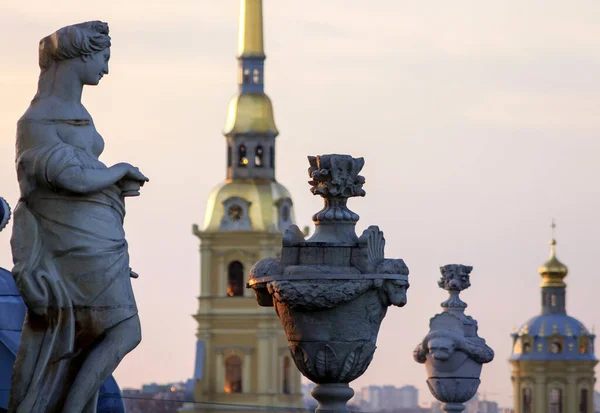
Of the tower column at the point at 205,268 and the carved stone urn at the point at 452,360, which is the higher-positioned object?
the tower column at the point at 205,268

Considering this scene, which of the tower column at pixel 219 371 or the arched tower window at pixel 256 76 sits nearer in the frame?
the arched tower window at pixel 256 76

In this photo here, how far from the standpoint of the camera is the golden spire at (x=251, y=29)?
158 m

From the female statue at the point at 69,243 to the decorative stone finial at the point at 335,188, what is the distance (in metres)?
4.73

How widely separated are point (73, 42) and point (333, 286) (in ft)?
15.2

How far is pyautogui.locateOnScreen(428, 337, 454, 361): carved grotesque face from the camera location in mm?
28641

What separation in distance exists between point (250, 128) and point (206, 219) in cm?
612

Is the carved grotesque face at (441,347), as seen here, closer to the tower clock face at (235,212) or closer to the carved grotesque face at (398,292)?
the carved grotesque face at (398,292)

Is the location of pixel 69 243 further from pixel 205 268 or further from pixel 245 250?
pixel 205 268

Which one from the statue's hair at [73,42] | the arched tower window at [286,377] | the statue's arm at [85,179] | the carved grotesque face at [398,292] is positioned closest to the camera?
the statue's arm at [85,179]

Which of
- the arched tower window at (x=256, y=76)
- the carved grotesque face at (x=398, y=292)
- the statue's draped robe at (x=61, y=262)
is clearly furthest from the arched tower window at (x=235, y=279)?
the statue's draped robe at (x=61, y=262)

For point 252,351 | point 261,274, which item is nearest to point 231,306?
point 252,351

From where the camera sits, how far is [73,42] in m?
15.1

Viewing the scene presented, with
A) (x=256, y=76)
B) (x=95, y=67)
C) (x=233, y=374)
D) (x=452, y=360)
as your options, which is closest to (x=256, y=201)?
(x=256, y=76)

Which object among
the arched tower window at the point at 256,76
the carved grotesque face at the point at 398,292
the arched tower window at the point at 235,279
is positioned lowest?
the carved grotesque face at the point at 398,292
